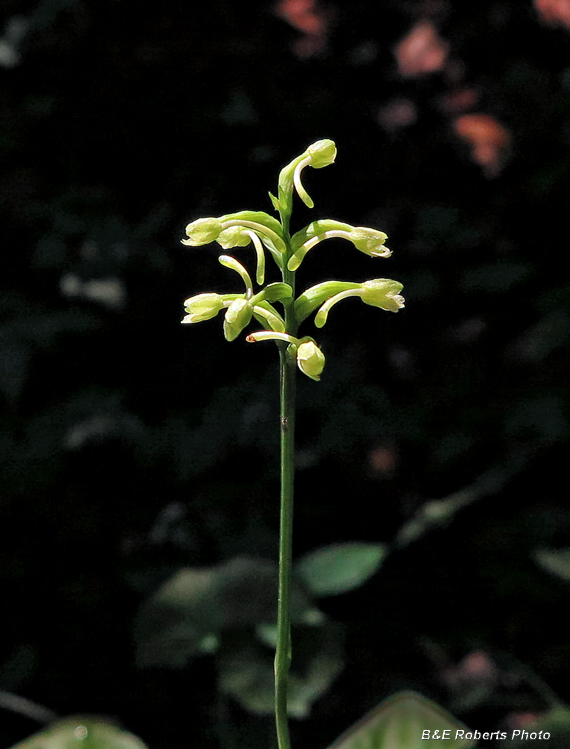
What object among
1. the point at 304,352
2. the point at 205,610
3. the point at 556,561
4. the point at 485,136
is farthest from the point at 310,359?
the point at 485,136

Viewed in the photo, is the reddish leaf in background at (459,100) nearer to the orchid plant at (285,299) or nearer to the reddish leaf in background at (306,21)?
the reddish leaf in background at (306,21)

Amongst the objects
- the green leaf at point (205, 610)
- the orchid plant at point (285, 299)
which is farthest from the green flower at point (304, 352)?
the green leaf at point (205, 610)

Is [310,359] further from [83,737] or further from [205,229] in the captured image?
[83,737]

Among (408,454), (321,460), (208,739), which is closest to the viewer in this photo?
(208,739)

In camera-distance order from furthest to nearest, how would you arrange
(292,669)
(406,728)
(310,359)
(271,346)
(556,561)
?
1. (271,346)
2. (556,561)
3. (292,669)
4. (406,728)
5. (310,359)

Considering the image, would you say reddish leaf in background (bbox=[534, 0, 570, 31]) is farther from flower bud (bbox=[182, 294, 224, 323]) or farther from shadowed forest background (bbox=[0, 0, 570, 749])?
flower bud (bbox=[182, 294, 224, 323])

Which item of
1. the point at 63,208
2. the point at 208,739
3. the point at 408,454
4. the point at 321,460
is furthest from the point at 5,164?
the point at 208,739

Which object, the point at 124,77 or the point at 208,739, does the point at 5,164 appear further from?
the point at 208,739
